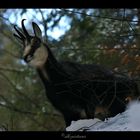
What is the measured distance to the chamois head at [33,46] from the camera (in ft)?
16.8

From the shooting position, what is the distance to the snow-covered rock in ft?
15.2

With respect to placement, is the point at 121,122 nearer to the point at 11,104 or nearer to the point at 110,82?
the point at 110,82

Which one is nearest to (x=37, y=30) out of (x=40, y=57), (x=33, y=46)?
(x=33, y=46)

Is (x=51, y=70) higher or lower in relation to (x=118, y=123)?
higher

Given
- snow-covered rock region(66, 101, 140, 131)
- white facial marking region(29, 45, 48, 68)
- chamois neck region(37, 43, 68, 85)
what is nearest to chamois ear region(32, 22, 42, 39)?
white facial marking region(29, 45, 48, 68)

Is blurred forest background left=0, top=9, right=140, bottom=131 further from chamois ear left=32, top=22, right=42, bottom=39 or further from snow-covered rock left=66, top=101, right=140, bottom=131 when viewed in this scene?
snow-covered rock left=66, top=101, right=140, bottom=131

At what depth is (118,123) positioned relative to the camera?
4723 mm

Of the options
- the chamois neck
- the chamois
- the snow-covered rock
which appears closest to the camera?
the snow-covered rock

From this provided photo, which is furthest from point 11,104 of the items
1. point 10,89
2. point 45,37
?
point 45,37

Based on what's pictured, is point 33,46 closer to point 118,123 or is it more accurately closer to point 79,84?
point 79,84

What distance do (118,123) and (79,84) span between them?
0.58 m

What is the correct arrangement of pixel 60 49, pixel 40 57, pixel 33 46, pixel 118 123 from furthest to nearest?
pixel 60 49, pixel 40 57, pixel 33 46, pixel 118 123

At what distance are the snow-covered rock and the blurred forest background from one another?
33cm
